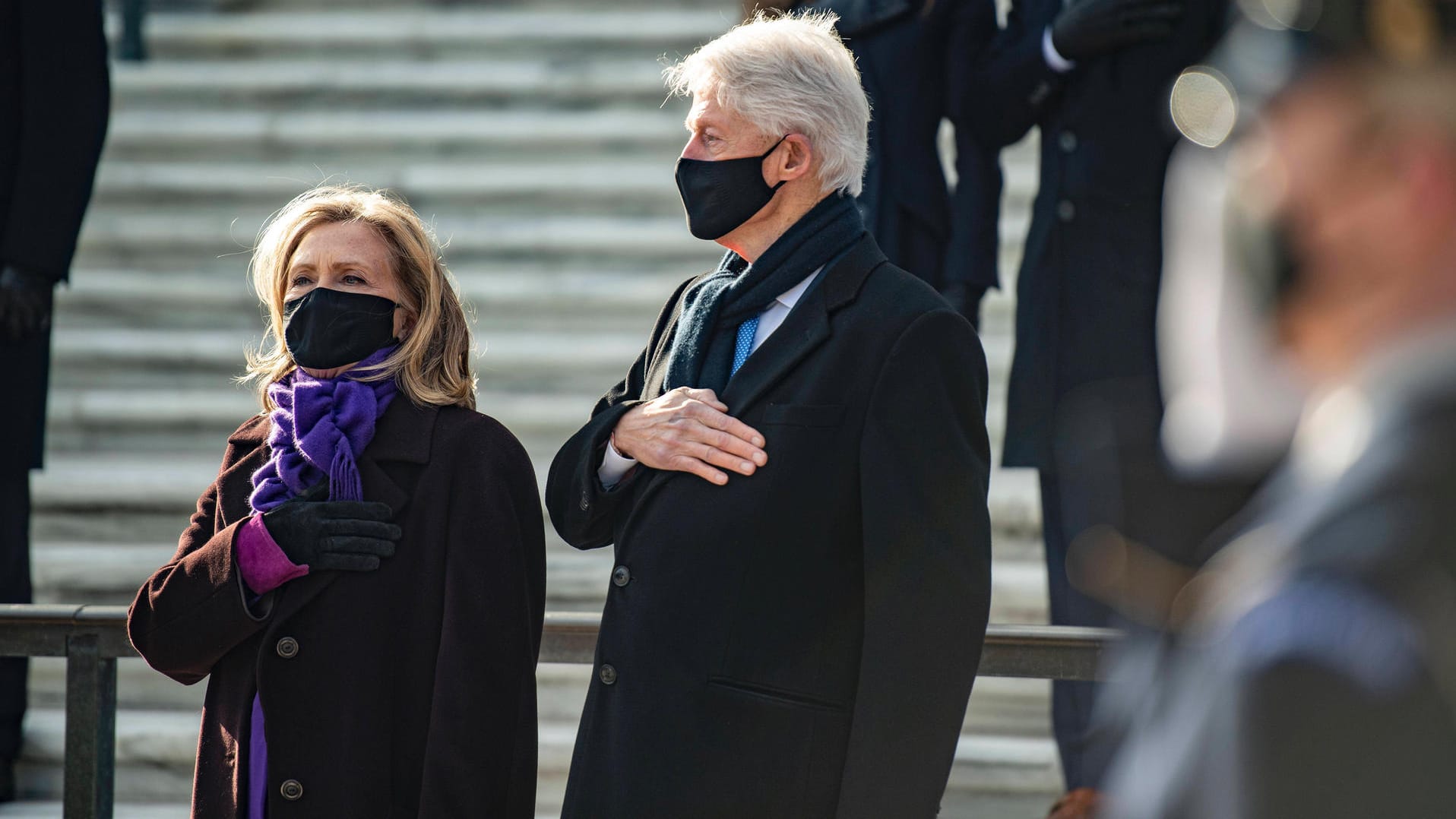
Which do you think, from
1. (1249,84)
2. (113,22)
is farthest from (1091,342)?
(113,22)

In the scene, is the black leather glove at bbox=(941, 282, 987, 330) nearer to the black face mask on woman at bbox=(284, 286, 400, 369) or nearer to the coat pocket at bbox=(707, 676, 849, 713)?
the black face mask on woman at bbox=(284, 286, 400, 369)

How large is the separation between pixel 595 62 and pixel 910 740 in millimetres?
5269

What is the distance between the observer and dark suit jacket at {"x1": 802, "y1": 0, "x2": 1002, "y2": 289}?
12.5ft

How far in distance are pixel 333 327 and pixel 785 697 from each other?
39.0 inches

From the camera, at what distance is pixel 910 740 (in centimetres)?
192

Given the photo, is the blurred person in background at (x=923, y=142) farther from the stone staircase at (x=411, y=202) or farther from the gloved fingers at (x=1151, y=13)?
the stone staircase at (x=411, y=202)

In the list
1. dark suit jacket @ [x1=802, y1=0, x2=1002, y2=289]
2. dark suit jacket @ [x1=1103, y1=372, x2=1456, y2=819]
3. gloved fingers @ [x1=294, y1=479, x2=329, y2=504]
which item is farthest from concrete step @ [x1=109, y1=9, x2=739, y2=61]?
dark suit jacket @ [x1=1103, y1=372, x2=1456, y2=819]

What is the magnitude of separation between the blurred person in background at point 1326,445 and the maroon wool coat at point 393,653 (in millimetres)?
1669

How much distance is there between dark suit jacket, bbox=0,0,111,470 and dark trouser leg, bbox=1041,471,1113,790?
2.62 meters

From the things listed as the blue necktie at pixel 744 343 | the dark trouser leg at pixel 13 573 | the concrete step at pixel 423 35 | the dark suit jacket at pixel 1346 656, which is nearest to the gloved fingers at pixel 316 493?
the blue necktie at pixel 744 343

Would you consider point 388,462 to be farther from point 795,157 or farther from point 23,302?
point 23,302

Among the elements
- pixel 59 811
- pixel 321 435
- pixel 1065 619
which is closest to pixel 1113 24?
pixel 1065 619

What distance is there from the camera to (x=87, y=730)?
2.82 metres

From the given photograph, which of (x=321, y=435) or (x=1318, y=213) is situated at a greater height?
(x=1318, y=213)
